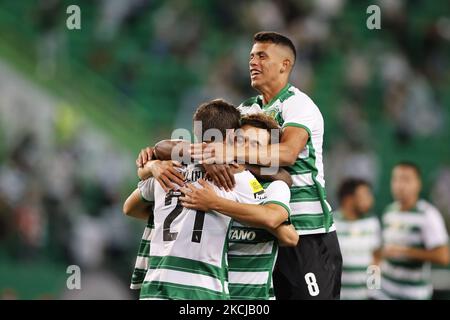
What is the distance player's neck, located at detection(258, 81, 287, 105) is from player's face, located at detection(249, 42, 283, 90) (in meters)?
0.03

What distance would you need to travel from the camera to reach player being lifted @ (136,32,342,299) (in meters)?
4.95

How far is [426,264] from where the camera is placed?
751cm

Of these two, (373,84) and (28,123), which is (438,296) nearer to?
(373,84)

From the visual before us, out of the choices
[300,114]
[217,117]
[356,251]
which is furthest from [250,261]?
[356,251]

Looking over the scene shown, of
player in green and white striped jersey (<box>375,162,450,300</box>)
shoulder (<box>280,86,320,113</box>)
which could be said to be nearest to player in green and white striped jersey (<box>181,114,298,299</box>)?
shoulder (<box>280,86,320,113</box>)

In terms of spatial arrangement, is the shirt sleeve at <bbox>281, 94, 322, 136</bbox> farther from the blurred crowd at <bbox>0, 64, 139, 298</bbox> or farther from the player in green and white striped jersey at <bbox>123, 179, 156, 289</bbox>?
the blurred crowd at <bbox>0, 64, 139, 298</bbox>

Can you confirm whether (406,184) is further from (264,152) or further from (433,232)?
(264,152)

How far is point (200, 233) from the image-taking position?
3758mm

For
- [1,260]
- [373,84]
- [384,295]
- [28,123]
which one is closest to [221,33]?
[373,84]

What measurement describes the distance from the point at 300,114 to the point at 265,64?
0.52 m

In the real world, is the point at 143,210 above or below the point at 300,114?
below

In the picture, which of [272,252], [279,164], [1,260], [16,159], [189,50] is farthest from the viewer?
[189,50]

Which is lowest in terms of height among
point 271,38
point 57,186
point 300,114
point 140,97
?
point 300,114
